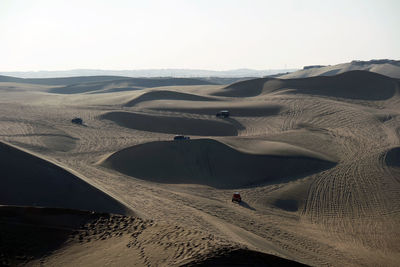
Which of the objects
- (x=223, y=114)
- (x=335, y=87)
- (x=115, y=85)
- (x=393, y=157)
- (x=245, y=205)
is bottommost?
(x=245, y=205)

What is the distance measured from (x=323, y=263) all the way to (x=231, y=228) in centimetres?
360

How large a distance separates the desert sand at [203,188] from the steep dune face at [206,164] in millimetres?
109

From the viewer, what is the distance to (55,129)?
36969 millimetres

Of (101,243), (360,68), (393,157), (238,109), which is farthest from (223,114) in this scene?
(360,68)

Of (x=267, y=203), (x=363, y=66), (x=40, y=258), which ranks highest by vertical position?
(x=363, y=66)

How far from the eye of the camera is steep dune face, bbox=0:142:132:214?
651 inches

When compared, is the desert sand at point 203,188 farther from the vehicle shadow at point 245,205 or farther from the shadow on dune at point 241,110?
the shadow on dune at point 241,110

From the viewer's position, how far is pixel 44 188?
17.8 meters

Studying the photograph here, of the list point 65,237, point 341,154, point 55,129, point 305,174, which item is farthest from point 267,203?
point 55,129

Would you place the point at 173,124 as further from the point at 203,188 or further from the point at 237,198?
the point at 237,198

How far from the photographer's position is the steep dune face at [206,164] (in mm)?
24391

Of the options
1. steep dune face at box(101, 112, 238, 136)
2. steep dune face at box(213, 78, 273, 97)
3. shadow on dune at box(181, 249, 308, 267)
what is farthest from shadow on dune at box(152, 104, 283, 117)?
shadow on dune at box(181, 249, 308, 267)

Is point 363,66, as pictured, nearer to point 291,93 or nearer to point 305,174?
point 291,93

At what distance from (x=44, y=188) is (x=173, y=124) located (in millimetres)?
23513
